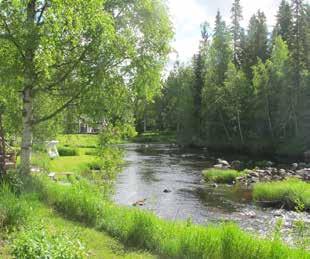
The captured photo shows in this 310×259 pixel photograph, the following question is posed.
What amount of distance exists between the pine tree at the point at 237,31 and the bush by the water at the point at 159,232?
211ft

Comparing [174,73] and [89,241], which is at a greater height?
[174,73]

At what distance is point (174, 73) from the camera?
105062 mm

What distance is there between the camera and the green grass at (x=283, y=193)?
928 inches

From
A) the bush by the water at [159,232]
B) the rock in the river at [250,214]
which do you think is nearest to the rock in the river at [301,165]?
the rock in the river at [250,214]

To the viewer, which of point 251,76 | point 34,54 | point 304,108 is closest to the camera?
point 34,54

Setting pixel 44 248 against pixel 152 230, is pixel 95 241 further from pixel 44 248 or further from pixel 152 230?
pixel 44 248

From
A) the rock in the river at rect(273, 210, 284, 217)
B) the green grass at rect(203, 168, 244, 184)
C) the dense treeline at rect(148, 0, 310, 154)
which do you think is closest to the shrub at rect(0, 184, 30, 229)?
the rock in the river at rect(273, 210, 284, 217)

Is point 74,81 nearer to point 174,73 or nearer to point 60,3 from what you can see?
point 60,3

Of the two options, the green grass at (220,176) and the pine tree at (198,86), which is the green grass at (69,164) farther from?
the pine tree at (198,86)

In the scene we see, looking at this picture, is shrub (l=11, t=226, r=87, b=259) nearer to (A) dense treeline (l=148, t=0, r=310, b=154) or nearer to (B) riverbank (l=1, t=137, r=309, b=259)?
(B) riverbank (l=1, t=137, r=309, b=259)

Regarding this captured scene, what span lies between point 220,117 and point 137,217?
191ft

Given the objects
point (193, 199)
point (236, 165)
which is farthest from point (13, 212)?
point (236, 165)

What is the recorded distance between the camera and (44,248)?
6309 millimetres

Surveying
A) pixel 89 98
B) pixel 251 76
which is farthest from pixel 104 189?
pixel 251 76
